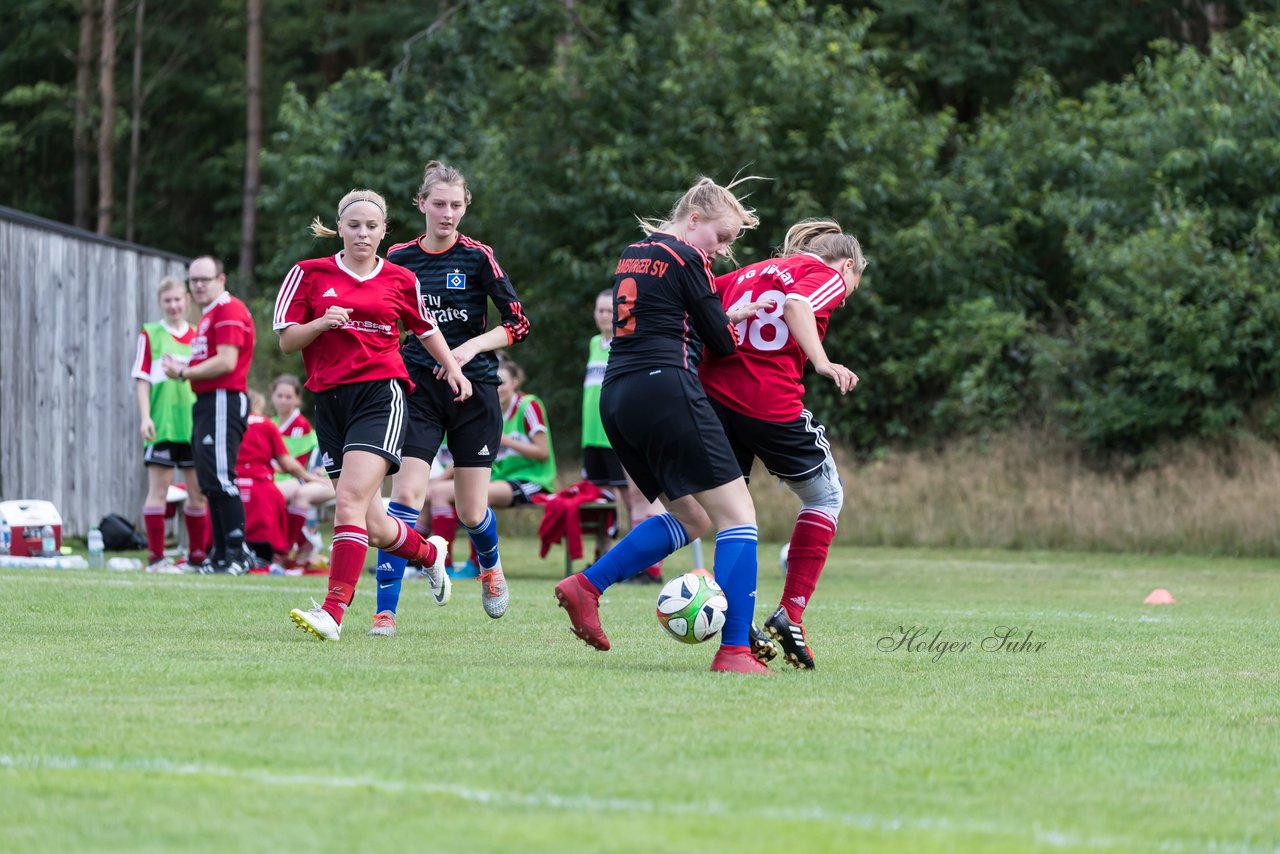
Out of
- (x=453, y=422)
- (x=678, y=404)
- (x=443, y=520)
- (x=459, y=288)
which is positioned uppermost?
(x=459, y=288)

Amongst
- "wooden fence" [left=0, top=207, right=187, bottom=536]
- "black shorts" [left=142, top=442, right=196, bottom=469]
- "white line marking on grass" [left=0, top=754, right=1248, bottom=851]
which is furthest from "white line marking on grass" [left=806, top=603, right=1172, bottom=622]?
"wooden fence" [left=0, top=207, right=187, bottom=536]

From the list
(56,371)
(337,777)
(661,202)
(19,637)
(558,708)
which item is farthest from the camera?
(661,202)

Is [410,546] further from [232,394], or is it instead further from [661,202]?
[661,202]

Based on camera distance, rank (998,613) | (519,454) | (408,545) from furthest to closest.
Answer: (519,454), (998,613), (408,545)

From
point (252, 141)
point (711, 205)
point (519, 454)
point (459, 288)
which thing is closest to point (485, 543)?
point (459, 288)

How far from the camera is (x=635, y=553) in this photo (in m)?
6.79

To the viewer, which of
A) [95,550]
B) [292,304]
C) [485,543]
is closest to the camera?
[292,304]

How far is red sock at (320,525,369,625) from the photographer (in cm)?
731

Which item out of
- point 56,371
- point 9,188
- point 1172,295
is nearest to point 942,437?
point 1172,295

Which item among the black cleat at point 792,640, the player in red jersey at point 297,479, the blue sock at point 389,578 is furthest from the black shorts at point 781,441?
the player in red jersey at point 297,479

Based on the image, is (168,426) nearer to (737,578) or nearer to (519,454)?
(519,454)

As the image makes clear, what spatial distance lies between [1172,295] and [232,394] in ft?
35.4

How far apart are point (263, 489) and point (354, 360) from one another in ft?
20.6

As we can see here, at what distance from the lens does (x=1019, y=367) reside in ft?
72.0
